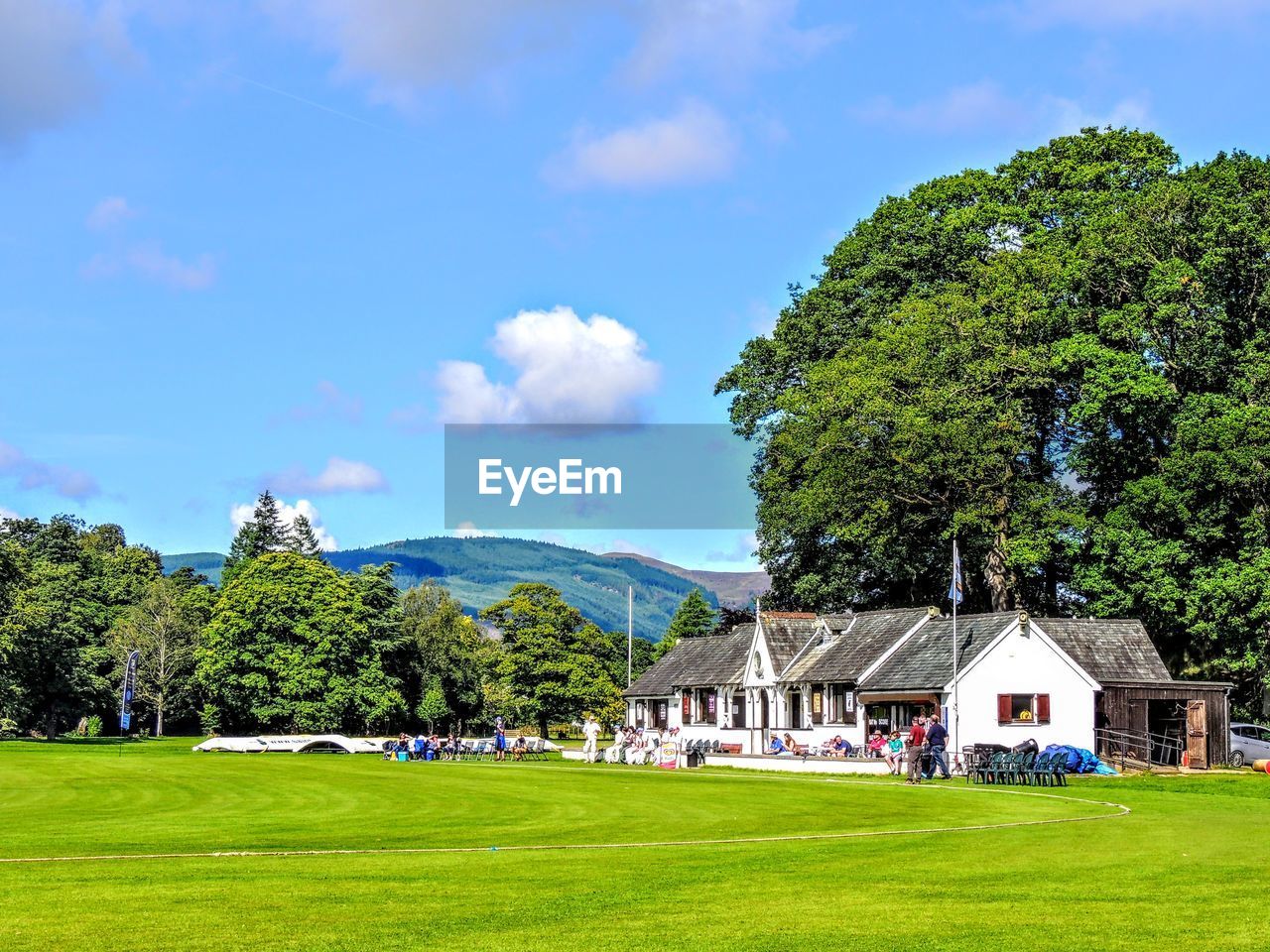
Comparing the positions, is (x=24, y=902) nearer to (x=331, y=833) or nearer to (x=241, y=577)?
(x=331, y=833)

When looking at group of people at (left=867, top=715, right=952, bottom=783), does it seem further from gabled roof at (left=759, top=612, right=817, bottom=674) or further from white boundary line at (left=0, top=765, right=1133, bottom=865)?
gabled roof at (left=759, top=612, right=817, bottom=674)

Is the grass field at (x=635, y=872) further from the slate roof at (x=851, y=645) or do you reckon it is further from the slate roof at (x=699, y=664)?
the slate roof at (x=699, y=664)

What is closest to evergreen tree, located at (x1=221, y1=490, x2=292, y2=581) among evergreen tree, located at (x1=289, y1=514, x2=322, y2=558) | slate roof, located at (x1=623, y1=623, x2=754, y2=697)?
evergreen tree, located at (x1=289, y1=514, x2=322, y2=558)

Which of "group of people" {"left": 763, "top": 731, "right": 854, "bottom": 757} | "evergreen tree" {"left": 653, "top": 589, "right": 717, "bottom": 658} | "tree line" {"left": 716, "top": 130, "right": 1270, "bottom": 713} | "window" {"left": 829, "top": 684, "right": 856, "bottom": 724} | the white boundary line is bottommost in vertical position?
"group of people" {"left": 763, "top": 731, "right": 854, "bottom": 757}

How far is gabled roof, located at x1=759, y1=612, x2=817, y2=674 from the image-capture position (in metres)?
70.0

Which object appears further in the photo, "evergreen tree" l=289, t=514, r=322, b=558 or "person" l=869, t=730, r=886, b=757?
"evergreen tree" l=289, t=514, r=322, b=558

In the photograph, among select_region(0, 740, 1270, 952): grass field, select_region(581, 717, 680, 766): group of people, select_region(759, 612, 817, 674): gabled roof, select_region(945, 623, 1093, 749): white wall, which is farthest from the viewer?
select_region(759, 612, 817, 674): gabled roof

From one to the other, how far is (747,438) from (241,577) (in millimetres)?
36468

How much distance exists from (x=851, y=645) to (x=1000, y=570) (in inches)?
301

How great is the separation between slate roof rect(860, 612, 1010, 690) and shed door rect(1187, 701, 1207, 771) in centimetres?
704

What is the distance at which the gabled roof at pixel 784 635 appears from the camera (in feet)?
230

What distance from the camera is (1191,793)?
37.6 metres

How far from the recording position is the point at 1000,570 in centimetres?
6794

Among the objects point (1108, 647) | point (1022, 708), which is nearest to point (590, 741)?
point (1022, 708)
